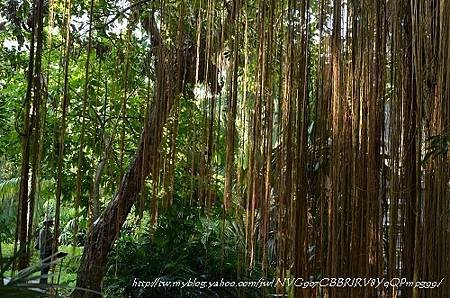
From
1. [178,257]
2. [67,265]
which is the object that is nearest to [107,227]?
[178,257]

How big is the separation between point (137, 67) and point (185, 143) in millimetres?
477

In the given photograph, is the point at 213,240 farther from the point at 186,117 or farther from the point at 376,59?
the point at 376,59

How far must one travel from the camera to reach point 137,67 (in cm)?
282

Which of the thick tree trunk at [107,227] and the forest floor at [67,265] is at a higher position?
the thick tree trunk at [107,227]

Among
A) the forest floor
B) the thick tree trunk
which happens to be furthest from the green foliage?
the forest floor

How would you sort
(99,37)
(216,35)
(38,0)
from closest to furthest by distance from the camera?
(38,0) → (216,35) → (99,37)

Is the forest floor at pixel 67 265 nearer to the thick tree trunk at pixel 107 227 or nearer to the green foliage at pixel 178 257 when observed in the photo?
the thick tree trunk at pixel 107 227

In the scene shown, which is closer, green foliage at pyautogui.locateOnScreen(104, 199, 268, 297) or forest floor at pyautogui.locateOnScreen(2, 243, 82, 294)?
forest floor at pyautogui.locateOnScreen(2, 243, 82, 294)

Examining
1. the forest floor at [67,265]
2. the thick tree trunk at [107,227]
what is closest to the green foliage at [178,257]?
the thick tree trunk at [107,227]

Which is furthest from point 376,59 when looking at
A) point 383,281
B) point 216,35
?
point 216,35

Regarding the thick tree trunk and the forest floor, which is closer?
the forest floor

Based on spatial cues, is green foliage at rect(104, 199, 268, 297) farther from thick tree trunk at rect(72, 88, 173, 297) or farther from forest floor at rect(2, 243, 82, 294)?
forest floor at rect(2, 243, 82, 294)

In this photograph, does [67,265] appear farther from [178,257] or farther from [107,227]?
[178,257]

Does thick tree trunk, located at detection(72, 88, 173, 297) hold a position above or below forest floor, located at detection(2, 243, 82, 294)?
above
